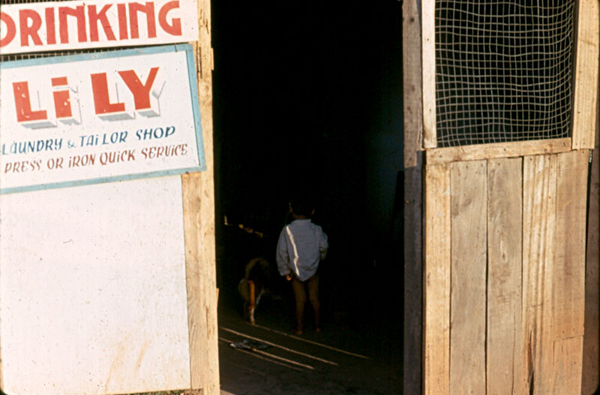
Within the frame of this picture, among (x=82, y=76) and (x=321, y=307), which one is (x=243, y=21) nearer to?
(x=321, y=307)

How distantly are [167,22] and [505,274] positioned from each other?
2773 millimetres

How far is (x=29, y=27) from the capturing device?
388 cm

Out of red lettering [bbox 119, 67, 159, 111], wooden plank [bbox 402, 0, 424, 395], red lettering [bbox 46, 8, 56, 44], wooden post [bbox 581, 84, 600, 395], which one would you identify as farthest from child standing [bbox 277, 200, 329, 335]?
red lettering [bbox 46, 8, 56, 44]

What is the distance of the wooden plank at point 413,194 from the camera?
4.17 m

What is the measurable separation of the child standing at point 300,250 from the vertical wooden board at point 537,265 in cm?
243

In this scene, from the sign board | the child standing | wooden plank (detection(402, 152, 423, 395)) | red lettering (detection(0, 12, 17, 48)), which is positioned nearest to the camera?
red lettering (detection(0, 12, 17, 48))

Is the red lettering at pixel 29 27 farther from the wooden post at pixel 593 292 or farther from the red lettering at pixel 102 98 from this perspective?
the wooden post at pixel 593 292

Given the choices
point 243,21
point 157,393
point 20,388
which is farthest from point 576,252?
point 243,21

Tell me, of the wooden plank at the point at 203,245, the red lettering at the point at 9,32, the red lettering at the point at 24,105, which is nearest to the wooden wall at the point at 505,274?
the wooden plank at the point at 203,245

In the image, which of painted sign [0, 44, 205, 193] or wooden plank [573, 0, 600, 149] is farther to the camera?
wooden plank [573, 0, 600, 149]

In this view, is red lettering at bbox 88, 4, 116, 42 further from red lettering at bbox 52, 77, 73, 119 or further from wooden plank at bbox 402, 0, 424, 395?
wooden plank at bbox 402, 0, 424, 395

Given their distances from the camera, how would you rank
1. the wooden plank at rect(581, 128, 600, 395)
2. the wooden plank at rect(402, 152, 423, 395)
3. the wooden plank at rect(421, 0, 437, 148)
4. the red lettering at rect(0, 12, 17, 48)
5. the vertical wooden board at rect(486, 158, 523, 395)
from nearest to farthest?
the red lettering at rect(0, 12, 17, 48) < the wooden plank at rect(421, 0, 437, 148) < the wooden plank at rect(402, 152, 423, 395) < the vertical wooden board at rect(486, 158, 523, 395) < the wooden plank at rect(581, 128, 600, 395)

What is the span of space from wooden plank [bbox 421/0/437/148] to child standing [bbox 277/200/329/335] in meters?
2.45

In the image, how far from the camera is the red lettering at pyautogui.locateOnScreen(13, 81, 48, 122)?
3.89 meters
